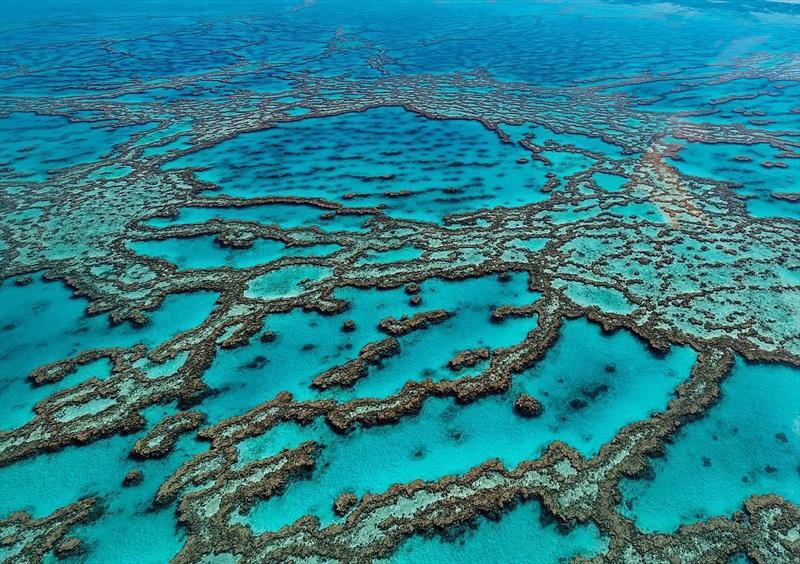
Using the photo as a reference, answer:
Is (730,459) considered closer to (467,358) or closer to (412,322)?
(467,358)

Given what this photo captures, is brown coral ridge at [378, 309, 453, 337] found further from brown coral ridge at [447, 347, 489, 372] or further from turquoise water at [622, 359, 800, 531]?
turquoise water at [622, 359, 800, 531]

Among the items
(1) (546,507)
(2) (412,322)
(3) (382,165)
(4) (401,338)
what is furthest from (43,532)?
(3) (382,165)

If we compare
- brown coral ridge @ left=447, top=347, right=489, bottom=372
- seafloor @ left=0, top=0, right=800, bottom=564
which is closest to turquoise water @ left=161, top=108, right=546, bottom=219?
seafloor @ left=0, top=0, right=800, bottom=564

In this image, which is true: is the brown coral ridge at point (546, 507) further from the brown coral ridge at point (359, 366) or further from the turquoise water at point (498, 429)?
the brown coral ridge at point (359, 366)

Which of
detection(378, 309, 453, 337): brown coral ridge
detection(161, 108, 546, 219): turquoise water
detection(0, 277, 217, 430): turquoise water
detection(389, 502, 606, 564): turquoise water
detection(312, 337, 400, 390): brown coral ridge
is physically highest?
detection(161, 108, 546, 219): turquoise water

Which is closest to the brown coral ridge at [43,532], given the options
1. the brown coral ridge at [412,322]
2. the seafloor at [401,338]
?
the seafloor at [401,338]

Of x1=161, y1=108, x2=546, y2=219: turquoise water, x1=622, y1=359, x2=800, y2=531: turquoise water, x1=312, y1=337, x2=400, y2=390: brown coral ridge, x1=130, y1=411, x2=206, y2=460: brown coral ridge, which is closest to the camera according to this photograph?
x1=622, y1=359, x2=800, y2=531: turquoise water

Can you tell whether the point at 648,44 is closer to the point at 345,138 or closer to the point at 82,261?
the point at 345,138
